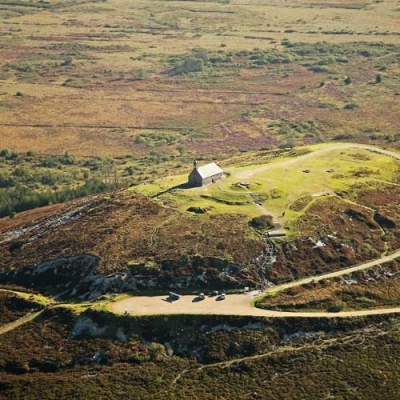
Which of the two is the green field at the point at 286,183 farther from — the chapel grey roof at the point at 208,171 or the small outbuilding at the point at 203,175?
the chapel grey roof at the point at 208,171

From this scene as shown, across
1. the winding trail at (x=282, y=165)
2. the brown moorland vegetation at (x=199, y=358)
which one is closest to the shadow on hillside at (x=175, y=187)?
the winding trail at (x=282, y=165)

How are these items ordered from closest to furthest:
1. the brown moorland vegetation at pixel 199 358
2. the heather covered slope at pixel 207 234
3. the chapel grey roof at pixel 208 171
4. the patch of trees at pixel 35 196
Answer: the brown moorland vegetation at pixel 199 358 → the heather covered slope at pixel 207 234 → the chapel grey roof at pixel 208 171 → the patch of trees at pixel 35 196

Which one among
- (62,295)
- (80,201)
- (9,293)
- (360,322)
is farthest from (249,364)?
(80,201)

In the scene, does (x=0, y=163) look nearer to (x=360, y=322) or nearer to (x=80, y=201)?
(x=80, y=201)

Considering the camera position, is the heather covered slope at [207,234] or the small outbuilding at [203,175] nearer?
the heather covered slope at [207,234]

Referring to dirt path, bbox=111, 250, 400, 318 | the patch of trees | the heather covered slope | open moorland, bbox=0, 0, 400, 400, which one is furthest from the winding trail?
the patch of trees

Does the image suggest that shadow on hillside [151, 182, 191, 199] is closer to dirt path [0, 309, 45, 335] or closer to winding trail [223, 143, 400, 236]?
winding trail [223, 143, 400, 236]

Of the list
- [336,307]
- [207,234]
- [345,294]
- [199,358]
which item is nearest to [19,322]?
[199,358]
